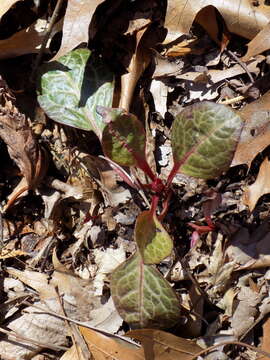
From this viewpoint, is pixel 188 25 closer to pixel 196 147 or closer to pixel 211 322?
pixel 196 147

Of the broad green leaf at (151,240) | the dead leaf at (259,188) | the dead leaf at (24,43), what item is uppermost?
the dead leaf at (24,43)

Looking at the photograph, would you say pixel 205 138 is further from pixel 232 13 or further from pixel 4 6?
pixel 4 6

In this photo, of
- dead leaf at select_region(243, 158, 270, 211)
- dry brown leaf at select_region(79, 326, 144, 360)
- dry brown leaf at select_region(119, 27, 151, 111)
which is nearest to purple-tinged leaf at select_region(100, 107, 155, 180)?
dry brown leaf at select_region(119, 27, 151, 111)

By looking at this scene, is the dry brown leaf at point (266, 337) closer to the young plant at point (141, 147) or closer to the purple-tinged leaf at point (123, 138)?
the young plant at point (141, 147)

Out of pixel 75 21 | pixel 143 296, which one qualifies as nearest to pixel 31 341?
pixel 143 296

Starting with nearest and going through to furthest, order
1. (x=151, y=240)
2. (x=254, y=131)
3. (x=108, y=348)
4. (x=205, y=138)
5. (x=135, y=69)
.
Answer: (x=205, y=138), (x=151, y=240), (x=254, y=131), (x=108, y=348), (x=135, y=69)

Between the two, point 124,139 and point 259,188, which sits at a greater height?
point 124,139

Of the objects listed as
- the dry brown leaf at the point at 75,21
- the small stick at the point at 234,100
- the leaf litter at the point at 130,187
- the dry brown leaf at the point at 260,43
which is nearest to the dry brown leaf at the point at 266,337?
the leaf litter at the point at 130,187
